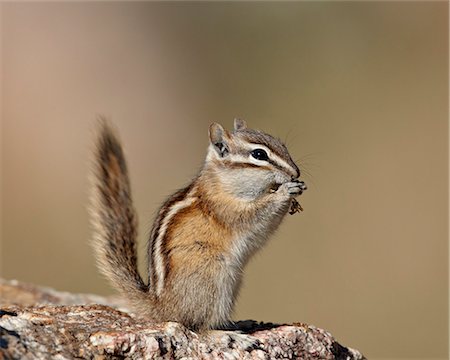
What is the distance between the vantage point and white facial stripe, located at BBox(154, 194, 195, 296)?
4.46 m

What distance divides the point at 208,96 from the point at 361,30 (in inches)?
105

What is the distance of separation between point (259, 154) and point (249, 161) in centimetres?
8

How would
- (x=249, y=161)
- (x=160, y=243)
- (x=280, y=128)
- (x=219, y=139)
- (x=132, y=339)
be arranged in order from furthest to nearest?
1. (x=280, y=128)
2. (x=219, y=139)
3. (x=249, y=161)
4. (x=160, y=243)
5. (x=132, y=339)

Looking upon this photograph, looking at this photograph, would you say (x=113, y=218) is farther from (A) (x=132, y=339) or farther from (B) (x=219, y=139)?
(A) (x=132, y=339)

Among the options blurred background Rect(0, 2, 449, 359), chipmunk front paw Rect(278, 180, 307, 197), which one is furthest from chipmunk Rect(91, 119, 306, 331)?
blurred background Rect(0, 2, 449, 359)

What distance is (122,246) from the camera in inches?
188

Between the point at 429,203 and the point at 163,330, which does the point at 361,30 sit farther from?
the point at 163,330

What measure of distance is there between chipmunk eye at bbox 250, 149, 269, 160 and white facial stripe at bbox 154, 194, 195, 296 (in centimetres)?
42

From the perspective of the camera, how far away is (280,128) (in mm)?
12188

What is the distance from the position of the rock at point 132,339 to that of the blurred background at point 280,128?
408 cm

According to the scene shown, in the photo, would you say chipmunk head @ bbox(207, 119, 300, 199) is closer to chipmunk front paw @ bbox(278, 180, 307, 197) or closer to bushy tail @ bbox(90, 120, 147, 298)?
chipmunk front paw @ bbox(278, 180, 307, 197)

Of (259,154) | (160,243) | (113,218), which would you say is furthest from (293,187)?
(113,218)

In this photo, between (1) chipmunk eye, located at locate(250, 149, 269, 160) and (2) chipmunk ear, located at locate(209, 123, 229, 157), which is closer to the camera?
(1) chipmunk eye, located at locate(250, 149, 269, 160)

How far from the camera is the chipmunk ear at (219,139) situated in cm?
492
